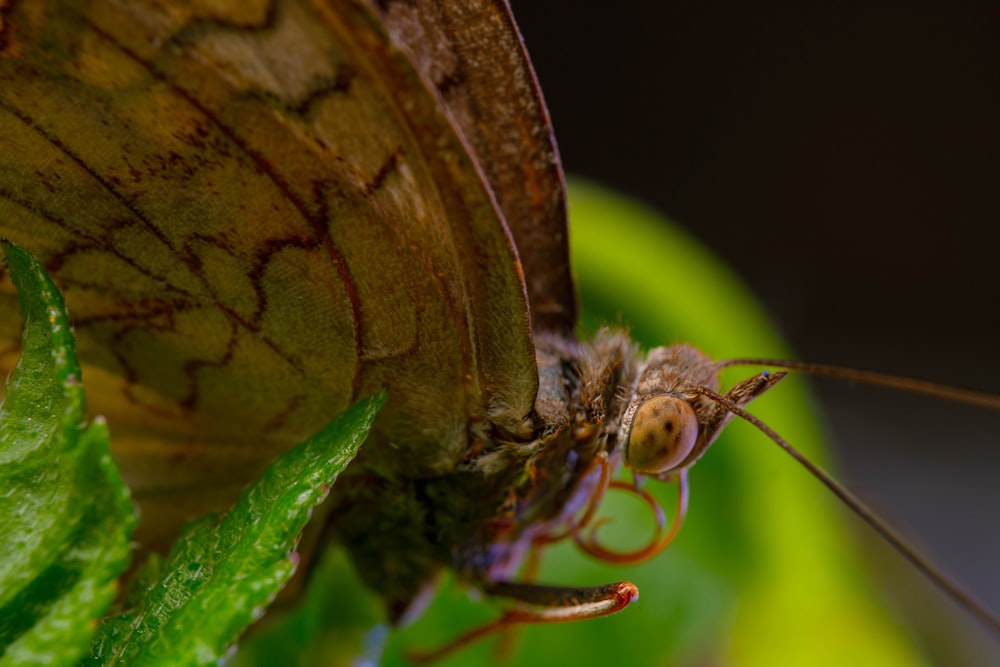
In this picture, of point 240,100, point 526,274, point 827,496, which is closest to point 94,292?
point 240,100

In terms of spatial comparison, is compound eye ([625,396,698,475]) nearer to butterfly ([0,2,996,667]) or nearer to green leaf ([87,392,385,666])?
butterfly ([0,2,996,667])

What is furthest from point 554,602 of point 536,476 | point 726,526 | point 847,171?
point 847,171

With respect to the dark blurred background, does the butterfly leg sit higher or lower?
lower

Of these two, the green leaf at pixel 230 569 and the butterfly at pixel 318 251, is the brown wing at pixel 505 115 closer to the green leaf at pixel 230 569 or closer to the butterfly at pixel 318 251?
the butterfly at pixel 318 251

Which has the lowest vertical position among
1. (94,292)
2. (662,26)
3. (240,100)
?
(94,292)

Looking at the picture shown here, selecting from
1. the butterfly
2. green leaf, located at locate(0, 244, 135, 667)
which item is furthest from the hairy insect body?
green leaf, located at locate(0, 244, 135, 667)

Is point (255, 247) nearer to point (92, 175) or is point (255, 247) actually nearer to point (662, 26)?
point (92, 175)

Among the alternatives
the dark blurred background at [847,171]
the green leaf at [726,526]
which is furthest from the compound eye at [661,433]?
the dark blurred background at [847,171]
